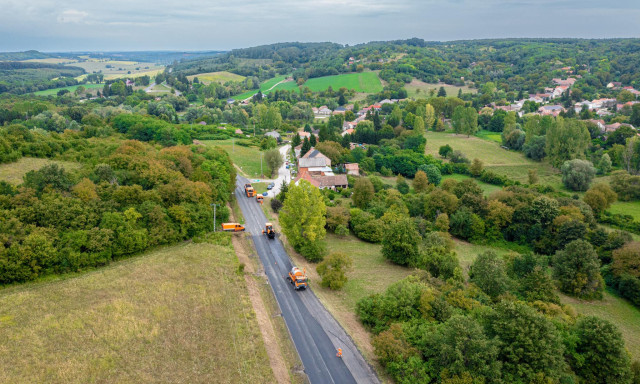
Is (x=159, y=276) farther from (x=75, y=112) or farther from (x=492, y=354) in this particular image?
(x=75, y=112)

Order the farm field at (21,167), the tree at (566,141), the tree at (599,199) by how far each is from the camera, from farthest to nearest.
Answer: the tree at (566,141), the tree at (599,199), the farm field at (21,167)

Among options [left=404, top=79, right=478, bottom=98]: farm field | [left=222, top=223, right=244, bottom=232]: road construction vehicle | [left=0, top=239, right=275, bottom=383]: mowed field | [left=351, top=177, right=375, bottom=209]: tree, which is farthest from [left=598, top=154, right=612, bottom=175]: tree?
[left=404, top=79, right=478, bottom=98]: farm field

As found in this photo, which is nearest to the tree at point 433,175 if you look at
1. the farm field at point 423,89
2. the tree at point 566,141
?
the tree at point 566,141

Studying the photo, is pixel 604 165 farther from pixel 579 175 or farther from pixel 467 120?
pixel 467 120

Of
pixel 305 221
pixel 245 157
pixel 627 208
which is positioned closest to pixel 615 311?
pixel 305 221

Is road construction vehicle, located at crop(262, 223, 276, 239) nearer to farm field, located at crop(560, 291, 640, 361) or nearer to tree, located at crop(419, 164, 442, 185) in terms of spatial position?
farm field, located at crop(560, 291, 640, 361)

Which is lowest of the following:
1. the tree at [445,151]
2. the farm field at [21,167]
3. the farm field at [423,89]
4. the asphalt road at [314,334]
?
the asphalt road at [314,334]

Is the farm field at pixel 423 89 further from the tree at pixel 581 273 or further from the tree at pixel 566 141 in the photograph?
the tree at pixel 581 273
